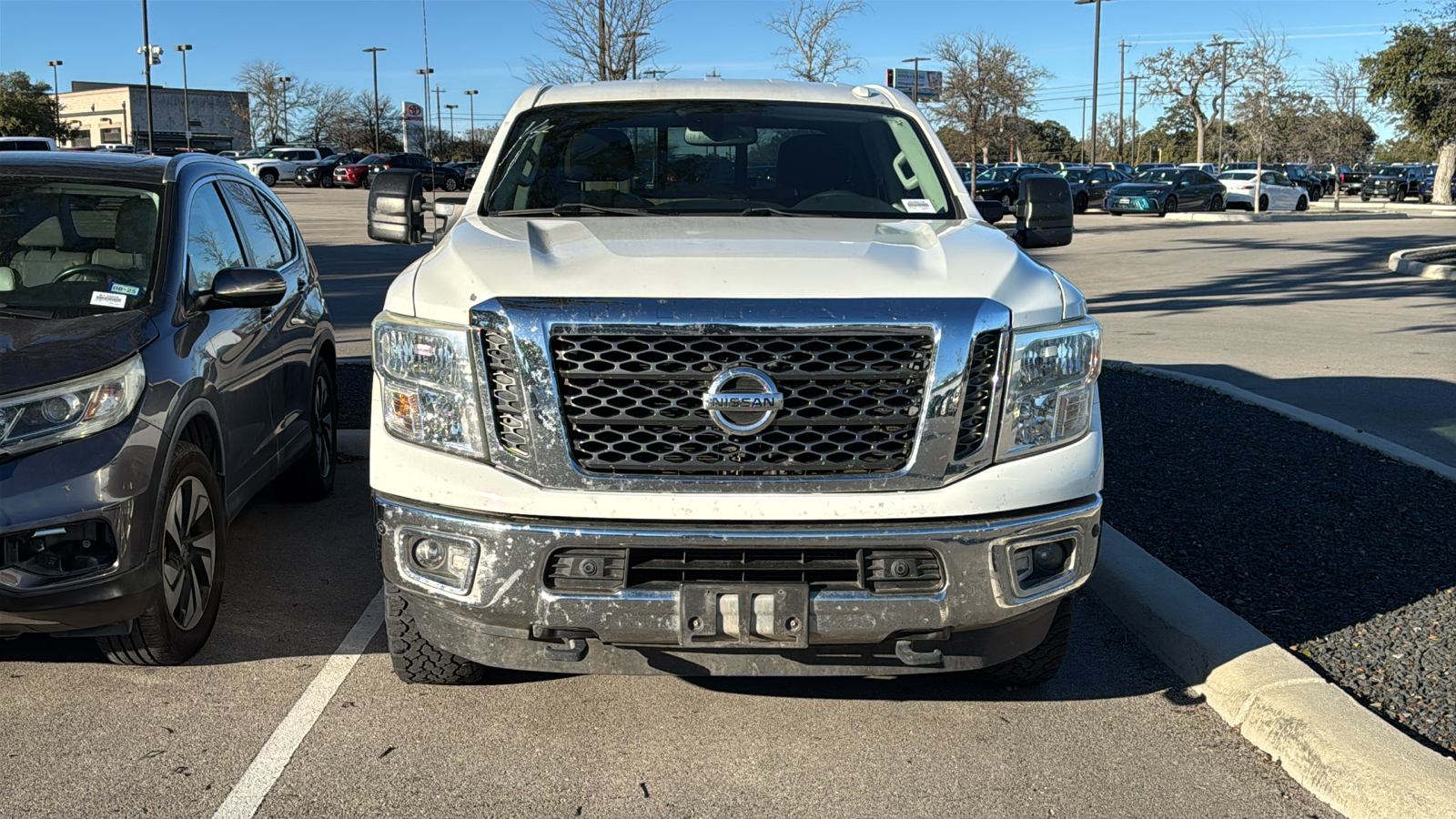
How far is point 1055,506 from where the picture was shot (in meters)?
3.61

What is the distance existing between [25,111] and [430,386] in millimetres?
97014

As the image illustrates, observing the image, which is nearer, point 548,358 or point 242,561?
point 548,358

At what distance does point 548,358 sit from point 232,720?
163 centimetres

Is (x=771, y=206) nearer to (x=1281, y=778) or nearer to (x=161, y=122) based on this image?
(x=1281, y=778)

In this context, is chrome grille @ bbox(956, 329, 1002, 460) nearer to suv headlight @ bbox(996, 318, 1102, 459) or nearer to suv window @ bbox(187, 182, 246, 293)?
suv headlight @ bbox(996, 318, 1102, 459)

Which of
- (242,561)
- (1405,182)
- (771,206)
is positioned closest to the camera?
(771,206)

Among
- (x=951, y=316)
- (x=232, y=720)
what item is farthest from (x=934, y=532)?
(x=232, y=720)

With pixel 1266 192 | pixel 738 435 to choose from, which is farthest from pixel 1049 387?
pixel 1266 192

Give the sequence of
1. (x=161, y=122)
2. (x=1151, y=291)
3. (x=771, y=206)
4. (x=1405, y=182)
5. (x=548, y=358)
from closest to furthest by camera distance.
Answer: (x=548, y=358)
(x=771, y=206)
(x=1151, y=291)
(x=1405, y=182)
(x=161, y=122)

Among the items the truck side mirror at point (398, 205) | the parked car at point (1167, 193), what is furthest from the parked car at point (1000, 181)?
the truck side mirror at point (398, 205)

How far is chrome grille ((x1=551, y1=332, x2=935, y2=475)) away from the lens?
11.2 ft

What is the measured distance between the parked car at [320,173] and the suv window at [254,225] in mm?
53971

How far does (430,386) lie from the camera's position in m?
3.54

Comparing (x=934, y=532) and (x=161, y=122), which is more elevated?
(x=161, y=122)
